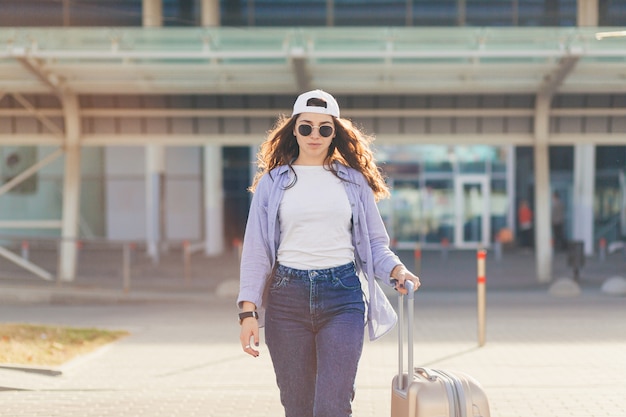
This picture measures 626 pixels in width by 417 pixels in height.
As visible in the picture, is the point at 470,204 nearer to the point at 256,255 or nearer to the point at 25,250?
the point at 25,250

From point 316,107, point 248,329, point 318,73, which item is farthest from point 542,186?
point 248,329

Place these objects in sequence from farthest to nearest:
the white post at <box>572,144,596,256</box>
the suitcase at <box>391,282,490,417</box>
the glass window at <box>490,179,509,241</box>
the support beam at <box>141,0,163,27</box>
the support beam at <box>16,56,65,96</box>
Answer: the glass window at <box>490,179,509,241</box> → the white post at <box>572,144,596,256</box> → the support beam at <box>141,0,163,27</box> → the support beam at <box>16,56,65,96</box> → the suitcase at <box>391,282,490,417</box>

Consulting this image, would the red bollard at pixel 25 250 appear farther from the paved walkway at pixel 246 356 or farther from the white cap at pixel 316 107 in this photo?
the white cap at pixel 316 107

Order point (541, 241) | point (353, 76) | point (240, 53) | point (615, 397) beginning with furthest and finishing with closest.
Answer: point (541, 241), point (353, 76), point (240, 53), point (615, 397)

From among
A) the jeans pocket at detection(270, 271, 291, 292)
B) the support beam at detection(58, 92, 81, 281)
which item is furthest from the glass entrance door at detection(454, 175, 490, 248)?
the jeans pocket at detection(270, 271, 291, 292)

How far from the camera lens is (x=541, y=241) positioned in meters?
20.4

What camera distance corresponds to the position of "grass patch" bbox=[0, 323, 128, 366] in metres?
10.2

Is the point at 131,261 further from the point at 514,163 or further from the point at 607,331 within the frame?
the point at 514,163

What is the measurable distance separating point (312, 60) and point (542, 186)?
5.49 meters

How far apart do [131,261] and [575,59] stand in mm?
8938

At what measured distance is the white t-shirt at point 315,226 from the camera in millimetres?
4535

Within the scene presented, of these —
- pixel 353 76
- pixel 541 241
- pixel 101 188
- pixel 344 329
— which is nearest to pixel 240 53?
pixel 353 76

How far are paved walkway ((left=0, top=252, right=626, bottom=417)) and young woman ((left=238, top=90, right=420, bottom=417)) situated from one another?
121 inches

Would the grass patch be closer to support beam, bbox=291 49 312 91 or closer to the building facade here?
the building facade
